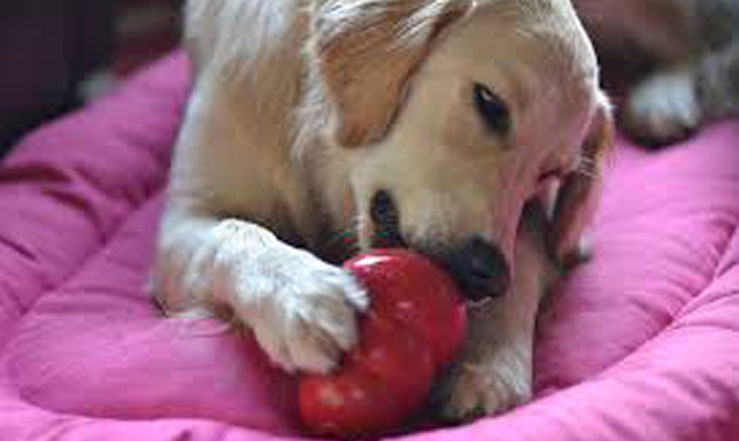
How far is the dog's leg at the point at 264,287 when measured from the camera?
1.26 metres

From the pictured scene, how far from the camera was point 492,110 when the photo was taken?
137cm

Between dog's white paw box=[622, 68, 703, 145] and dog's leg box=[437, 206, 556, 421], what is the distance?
66 cm

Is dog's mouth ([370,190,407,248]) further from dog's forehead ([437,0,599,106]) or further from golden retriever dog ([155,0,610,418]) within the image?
dog's forehead ([437,0,599,106])

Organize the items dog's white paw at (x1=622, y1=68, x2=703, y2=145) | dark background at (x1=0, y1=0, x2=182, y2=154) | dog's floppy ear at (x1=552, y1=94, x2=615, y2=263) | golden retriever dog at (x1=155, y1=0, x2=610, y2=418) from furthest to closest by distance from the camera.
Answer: dark background at (x1=0, y1=0, x2=182, y2=154) → dog's white paw at (x1=622, y1=68, x2=703, y2=145) → dog's floppy ear at (x1=552, y1=94, x2=615, y2=263) → golden retriever dog at (x1=155, y1=0, x2=610, y2=418)

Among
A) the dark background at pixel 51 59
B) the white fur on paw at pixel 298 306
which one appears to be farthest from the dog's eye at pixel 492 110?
the dark background at pixel 51 59

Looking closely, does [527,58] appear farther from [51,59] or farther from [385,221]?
[51,59]

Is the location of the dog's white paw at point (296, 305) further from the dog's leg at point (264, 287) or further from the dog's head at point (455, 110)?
the dog's head at point (455, 110)

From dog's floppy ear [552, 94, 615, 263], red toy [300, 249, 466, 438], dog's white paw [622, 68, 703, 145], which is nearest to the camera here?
red toy [300, 249, 466, 438]

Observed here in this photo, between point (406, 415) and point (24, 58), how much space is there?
1.33m

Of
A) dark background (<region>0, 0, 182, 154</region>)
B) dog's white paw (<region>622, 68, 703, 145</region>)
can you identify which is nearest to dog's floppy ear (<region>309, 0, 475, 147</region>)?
dog's white paw (<region>622, 68, 703, 145</region>)

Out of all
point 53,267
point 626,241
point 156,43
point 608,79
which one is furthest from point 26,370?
point 156,43

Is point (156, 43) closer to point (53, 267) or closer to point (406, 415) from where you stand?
point (53, 267)

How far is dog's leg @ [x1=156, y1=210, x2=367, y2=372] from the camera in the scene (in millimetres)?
1258

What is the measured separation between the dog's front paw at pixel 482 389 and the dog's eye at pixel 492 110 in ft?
0.85
